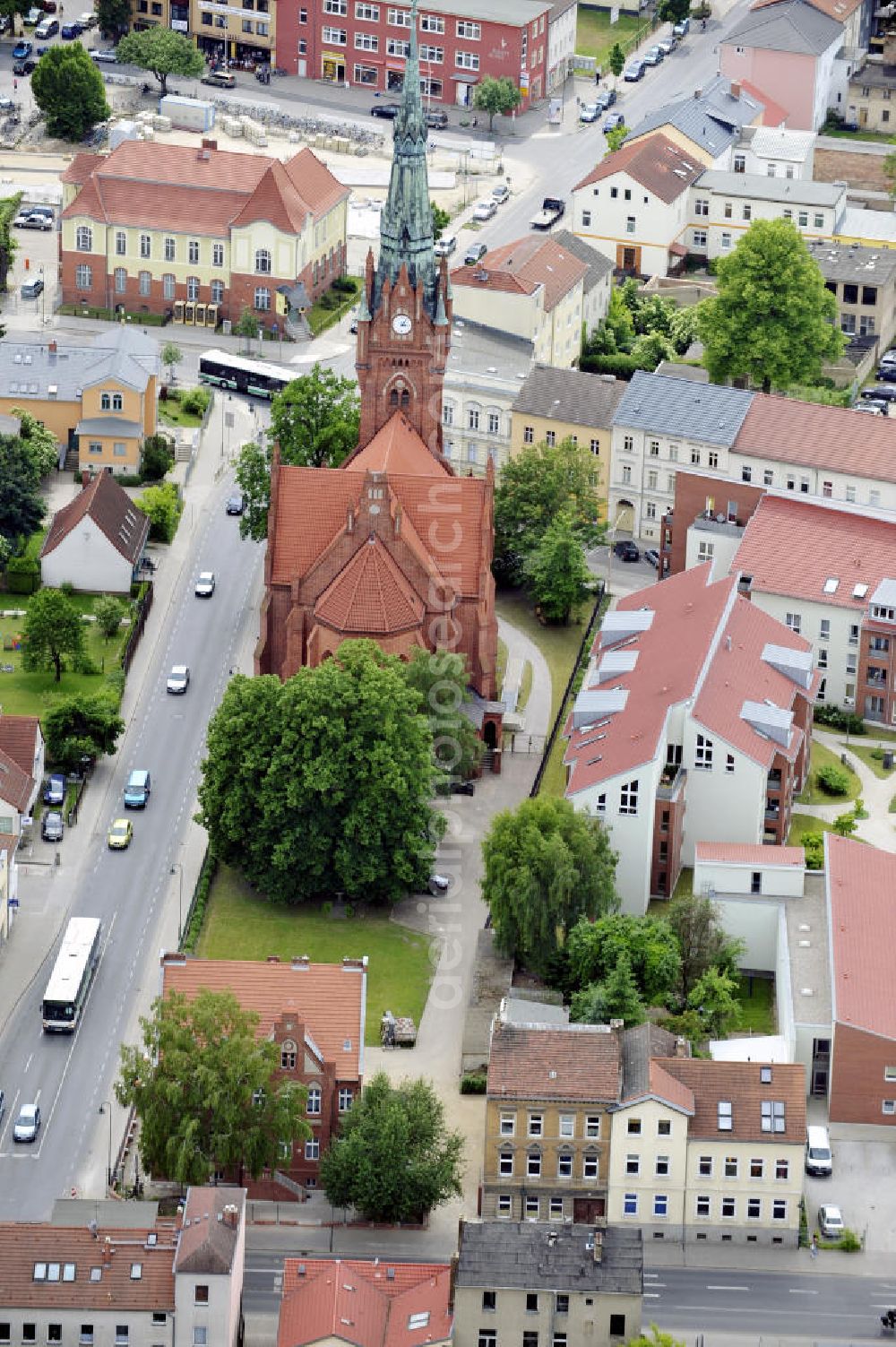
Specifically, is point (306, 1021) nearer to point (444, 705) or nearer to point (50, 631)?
point (444, 705)

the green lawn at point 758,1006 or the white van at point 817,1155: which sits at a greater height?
the green lawn at point 758,1006

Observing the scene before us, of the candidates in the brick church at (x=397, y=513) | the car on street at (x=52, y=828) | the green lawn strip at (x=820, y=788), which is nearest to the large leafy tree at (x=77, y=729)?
the car on street at (x=52, y=828)

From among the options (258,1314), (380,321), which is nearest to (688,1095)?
(258,1314)

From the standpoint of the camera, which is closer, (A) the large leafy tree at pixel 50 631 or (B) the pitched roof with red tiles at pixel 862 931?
(B) the pitched roof with red tiles at pixel 862 931

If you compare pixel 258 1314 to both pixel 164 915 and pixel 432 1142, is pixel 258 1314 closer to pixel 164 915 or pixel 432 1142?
pixel 432 1142

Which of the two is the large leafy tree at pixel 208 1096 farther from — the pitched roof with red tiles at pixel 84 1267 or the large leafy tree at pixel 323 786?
the large leafy tree at pixel 323 786

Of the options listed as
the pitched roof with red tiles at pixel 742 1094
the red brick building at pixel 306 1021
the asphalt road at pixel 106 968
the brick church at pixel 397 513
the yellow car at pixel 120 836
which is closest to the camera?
the pitched roof with red tiles at pixel 742 1094

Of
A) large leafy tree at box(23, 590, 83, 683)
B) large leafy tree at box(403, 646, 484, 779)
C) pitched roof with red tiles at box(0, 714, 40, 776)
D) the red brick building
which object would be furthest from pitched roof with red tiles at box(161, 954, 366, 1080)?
large leafy tree at box(23, 590, 83, 683)

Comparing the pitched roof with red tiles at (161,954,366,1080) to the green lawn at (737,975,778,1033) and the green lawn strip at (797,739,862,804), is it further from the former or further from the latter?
the green lawn strip at (797,739,862,804)
